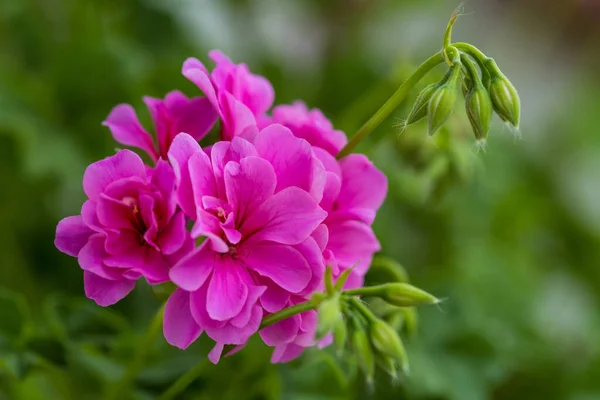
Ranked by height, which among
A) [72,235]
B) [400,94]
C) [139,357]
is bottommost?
[139,357]

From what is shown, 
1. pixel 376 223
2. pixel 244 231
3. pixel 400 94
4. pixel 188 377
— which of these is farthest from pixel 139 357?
pixel 376 223

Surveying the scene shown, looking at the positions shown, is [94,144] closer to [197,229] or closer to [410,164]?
[410,164]

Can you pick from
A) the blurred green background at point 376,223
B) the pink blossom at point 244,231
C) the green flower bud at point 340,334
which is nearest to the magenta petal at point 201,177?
the pink blossom at point 244,231

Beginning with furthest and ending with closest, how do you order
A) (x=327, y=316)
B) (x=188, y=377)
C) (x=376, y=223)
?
(x=376, y=223), (x=188, y=377), (x=327, y=316)

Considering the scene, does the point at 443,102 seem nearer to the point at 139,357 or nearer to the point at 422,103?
the point at 422,103

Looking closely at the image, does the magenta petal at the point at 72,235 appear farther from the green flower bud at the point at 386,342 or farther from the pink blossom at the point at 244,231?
the green flower bud at the point at 386,342

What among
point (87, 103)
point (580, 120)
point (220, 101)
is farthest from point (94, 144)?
point (580, 120)

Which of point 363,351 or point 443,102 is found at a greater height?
point 443,102
